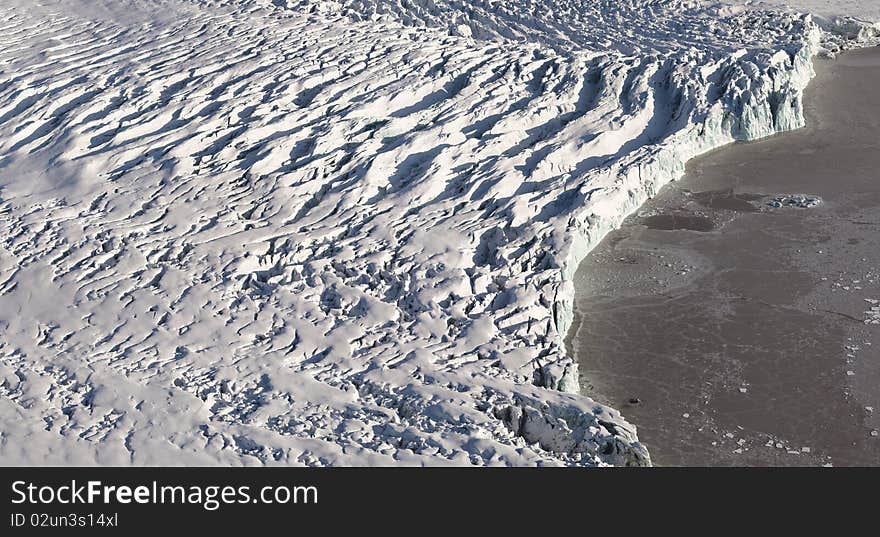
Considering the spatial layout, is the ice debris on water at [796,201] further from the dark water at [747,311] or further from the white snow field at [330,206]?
the white snow field at [330,206]

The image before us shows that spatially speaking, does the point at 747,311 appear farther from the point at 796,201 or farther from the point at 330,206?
the point at 330,206

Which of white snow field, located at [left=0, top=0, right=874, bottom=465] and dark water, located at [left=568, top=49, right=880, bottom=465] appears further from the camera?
dark water, located at [left=568, top=49, right=880, bottom=465]

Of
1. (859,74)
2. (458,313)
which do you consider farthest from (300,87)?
(859,74)

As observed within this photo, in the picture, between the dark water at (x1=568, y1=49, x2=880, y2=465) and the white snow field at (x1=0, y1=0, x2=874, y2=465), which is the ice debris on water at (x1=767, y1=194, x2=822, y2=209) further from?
the white snow field at (x1=0, y1=0, x2=874, y2=465)

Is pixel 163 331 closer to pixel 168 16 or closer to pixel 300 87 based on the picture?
pixel 300 87

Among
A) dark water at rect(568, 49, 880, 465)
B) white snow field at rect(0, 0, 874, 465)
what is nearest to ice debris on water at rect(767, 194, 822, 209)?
dark water at rect(568, 49, 880, 465)

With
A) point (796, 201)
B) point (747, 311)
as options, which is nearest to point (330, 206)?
point (747, 311)
